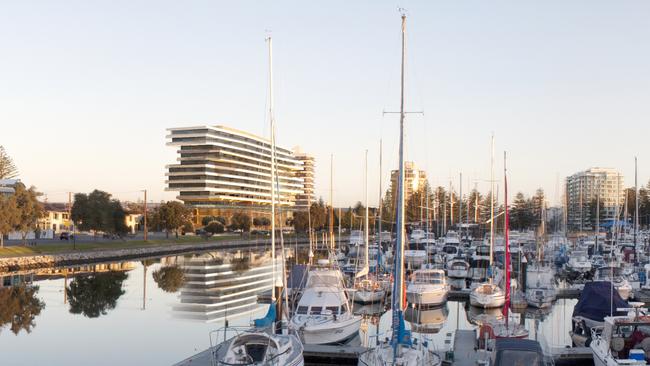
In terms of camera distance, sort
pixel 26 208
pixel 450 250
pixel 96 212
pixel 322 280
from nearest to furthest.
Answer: pixel 322 280 < pixel 450 250 < pixel 26 208 < pixel 96 212

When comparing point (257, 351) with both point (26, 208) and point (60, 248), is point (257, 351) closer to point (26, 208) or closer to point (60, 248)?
point (26, 208)

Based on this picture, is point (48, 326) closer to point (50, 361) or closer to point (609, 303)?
point (50, 361)

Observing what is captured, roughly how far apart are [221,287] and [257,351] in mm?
35218

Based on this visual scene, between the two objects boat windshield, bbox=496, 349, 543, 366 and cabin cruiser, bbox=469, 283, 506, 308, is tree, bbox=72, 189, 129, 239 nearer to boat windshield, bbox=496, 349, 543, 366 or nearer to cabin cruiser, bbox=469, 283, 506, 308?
cabin cruiser, bbox=469, 283, 506, 308

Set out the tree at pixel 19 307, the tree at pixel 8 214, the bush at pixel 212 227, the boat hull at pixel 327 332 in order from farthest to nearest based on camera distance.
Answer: the bush at pixel 212 227 → the tree at pixel 8 214 → the tree at pixel 19 307 → the boat hull at pixel 327 332

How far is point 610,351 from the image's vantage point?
20.5m

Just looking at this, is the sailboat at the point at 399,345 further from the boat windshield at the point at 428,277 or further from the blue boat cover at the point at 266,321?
the boat windshield at the point at 428,277

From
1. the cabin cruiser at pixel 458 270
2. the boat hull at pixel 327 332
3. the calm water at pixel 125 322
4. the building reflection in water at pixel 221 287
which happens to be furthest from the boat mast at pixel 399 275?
the cabin cruiser at pixel 458 270

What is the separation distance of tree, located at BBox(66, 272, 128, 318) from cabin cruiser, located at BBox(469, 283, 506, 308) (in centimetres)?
2284

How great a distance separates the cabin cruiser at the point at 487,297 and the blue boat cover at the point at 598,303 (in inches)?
325

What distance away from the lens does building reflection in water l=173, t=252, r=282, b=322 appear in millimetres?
41344

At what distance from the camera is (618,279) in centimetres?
4262

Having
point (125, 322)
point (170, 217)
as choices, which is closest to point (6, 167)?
point (170, 217)

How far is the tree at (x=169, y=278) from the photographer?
5403 cm
